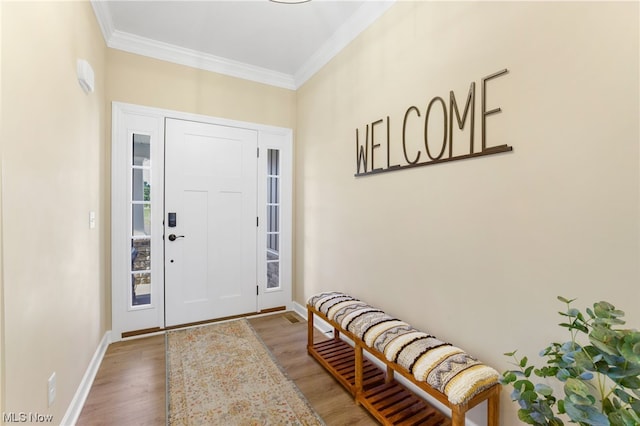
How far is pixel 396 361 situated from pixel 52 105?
2195mm

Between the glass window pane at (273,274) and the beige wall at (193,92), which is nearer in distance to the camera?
the beige wall at (193,92)

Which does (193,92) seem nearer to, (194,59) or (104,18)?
(194,59)

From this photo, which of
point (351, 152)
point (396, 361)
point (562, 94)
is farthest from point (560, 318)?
point (351, 152)

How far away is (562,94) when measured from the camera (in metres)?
1.26

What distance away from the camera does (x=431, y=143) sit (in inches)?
73.4

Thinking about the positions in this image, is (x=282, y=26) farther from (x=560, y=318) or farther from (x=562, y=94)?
(x=560, y=318)

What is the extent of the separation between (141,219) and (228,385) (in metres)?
1.79

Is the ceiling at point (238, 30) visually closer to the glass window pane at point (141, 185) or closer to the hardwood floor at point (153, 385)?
the glass window pane at point (141, 185)

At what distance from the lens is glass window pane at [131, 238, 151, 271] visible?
2889 millimetres

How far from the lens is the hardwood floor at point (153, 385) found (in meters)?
1.80

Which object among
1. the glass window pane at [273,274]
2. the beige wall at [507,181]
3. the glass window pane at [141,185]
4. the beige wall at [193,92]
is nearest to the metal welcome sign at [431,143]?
the beige wall at [507,181]

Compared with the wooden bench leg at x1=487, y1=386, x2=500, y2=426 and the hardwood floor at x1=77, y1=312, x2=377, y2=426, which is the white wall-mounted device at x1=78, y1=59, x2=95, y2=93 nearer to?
the hardwood floor at x1=77, y1=312, x2=377, y2=426

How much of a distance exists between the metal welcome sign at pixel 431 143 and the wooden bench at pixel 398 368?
1.05m

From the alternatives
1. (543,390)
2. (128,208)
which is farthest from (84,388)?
(543,390)
